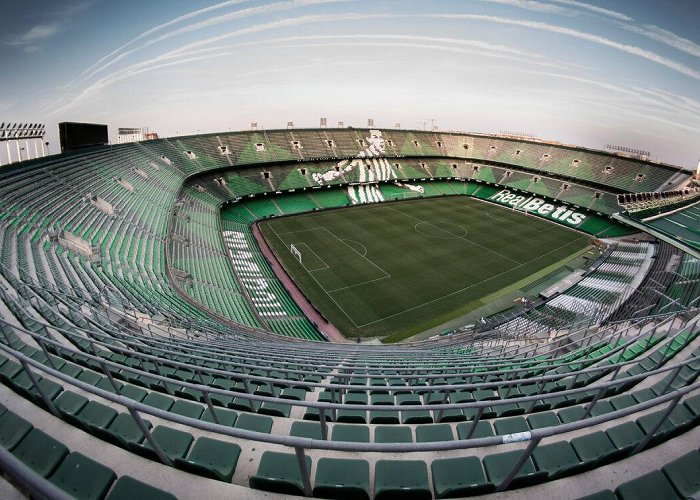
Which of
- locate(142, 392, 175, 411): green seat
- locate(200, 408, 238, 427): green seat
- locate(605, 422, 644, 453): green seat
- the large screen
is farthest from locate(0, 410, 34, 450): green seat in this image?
the large screen

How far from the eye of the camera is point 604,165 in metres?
49.8

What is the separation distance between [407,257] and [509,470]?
2952 centimetres

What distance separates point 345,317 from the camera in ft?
79.0

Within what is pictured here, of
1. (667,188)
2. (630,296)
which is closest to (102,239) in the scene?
(630,296)

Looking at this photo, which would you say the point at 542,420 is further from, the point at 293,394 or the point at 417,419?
the point at 293,394

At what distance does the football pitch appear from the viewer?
984 inches

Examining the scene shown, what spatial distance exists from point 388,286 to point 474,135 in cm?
4843

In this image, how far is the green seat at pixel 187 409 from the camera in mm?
5574

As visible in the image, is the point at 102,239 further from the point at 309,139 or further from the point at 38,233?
the point at 309,139

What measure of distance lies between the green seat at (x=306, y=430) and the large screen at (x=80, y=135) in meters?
36.8

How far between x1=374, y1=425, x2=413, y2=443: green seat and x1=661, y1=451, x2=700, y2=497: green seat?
2.96m

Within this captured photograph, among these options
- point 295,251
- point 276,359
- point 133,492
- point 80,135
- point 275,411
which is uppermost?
point 80,135

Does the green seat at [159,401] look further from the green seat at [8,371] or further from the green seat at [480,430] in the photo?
the green seat at [480,430]

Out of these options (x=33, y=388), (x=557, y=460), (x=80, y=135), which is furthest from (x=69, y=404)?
(x=80, y=135)
